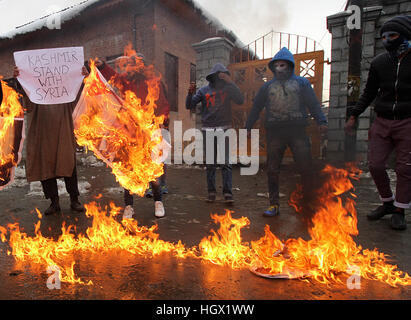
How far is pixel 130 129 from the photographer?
3684 mm

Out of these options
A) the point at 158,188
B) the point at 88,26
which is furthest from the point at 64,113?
the point at 88,26

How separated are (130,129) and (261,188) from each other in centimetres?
310

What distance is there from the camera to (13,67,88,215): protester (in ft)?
12.8

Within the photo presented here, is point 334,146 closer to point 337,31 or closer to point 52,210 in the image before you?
point 337,31

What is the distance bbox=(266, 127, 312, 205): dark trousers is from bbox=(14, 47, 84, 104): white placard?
284 cm

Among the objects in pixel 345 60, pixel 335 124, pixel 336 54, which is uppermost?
pixel 336 54

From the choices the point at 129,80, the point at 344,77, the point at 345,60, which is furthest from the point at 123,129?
the point at 345,60

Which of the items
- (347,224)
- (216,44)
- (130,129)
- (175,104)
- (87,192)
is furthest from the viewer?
(175,104)

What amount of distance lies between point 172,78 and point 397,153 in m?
10.3

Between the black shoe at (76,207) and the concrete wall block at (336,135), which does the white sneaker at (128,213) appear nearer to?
the black shoe at (76,207)

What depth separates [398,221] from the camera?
3.28 metres

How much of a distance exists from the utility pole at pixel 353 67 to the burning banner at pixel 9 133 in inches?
265

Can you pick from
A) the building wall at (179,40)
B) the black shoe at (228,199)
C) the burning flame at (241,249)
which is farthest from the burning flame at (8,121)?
the building wall at (179,40)
